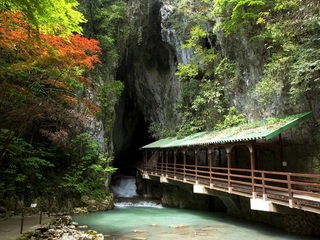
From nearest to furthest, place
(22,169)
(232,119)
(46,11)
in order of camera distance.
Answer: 1. (46,11)
2. (22,169)
3. (232,119)

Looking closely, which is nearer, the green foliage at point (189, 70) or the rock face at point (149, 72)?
the green foliage at point (189, 70)

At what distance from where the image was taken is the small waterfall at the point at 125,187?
2766cm

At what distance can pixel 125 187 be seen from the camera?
29.3m

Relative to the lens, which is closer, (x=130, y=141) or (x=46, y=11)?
(x=46, y=11)

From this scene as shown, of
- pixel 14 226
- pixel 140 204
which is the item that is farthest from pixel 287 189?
pixel 140 204

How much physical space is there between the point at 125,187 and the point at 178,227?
1761cm

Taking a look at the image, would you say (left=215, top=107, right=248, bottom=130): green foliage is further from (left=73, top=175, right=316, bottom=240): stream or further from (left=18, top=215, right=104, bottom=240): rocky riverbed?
(left=18, top=215, right=104, bottom=240): rocky riverbed

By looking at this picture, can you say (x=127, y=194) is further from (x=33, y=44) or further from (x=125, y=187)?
(x=33, y=44)

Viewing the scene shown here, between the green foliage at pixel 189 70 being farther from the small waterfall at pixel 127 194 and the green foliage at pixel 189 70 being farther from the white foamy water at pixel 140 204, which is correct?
the small waterfall at pixel 127 194

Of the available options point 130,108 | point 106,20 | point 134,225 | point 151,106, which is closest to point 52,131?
point 134,225

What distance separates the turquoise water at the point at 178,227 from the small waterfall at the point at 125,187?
37.4 feet

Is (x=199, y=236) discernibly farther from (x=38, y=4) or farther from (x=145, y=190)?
(x=145, y=190)

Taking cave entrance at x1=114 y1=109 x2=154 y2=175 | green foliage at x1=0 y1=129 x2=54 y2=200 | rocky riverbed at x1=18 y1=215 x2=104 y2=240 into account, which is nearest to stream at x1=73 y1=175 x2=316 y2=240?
rocky riverbed at x1=18 y1=215 x2=104 y2=240

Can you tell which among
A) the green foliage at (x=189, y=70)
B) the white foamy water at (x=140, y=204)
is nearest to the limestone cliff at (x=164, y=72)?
the green foliage at (x=189, y=70)
